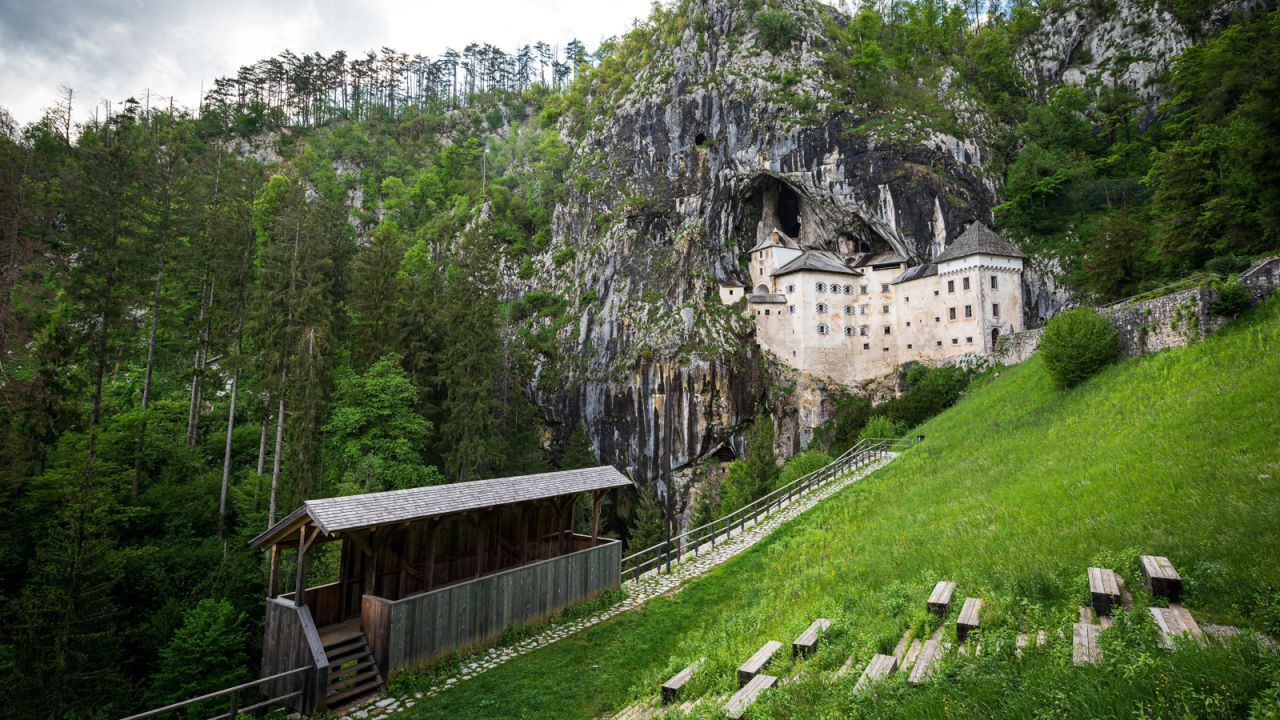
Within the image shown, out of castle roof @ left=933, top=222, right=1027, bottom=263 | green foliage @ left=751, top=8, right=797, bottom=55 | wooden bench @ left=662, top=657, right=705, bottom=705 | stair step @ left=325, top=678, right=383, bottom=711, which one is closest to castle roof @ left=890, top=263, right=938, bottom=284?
castle roof @ left=933, top=222, right=1027, bottom=263

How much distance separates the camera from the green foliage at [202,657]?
14031 millimetres

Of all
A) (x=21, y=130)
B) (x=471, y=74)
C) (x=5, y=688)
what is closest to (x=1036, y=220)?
(x=5, y=688)

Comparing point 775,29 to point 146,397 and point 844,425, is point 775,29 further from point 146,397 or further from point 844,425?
point 146,397

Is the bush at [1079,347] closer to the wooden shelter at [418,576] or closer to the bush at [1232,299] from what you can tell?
the bush at [1232,299]

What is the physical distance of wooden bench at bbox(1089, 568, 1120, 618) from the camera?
5719 mm

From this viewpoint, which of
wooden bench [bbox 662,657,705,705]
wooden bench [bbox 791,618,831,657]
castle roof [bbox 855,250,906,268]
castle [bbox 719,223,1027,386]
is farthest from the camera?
castle roof [bbox 855,250,906,268]

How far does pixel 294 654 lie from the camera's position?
10.4 meters

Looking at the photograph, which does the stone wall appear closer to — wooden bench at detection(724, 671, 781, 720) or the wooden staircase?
wooden bench at detection(724, 671, 781, 720)

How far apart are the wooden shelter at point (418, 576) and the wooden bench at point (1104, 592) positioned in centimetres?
1038

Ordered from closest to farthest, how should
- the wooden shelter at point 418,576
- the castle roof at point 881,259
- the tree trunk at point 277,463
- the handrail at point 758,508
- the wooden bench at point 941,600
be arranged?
the wooden bench at point 941,600 → the wooden shelter at point 418,576 → the handrail at point 758,508 → the tree trunk at point 277,463 → the castle roof at point 881,259

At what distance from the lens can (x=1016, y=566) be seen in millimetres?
7969

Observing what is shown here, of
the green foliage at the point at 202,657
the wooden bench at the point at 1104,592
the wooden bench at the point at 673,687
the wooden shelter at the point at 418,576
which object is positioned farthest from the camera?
the green foliage at the point at 202,657

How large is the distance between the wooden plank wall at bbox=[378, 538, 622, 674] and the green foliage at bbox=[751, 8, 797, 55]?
52238mm

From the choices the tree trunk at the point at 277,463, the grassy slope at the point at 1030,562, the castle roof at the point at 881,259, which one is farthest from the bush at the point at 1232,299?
the castle roof at the point at 881,259
